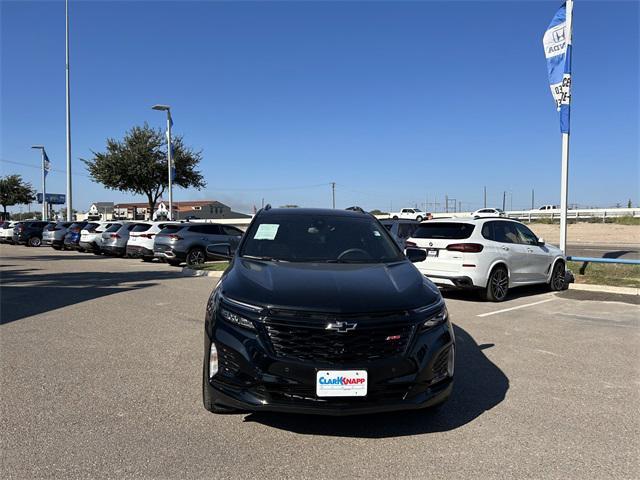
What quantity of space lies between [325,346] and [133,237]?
58.2 ft

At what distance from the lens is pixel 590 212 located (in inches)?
1804

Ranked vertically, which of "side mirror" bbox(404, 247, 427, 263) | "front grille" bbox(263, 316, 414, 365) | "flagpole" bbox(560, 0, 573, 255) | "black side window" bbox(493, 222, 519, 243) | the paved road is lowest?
the paved road

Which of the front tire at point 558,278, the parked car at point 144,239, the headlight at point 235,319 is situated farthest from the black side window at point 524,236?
the parked car at point 144,239

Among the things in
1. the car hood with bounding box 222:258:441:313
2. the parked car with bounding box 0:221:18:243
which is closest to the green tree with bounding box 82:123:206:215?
the parked car with bounding box 0:221:18:243

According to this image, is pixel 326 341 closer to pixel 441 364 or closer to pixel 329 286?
pixel 329 286

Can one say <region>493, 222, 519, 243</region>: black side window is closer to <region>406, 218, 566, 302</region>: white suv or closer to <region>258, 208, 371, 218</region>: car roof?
<region>406, 218, 566, 302</region>: white suv

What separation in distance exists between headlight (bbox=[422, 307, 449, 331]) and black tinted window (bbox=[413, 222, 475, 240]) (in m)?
6.30

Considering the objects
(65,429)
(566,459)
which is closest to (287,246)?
(65,429)

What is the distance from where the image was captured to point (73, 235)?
26078 millimetres

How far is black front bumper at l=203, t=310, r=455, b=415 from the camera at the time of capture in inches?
130

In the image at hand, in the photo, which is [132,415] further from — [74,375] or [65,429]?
[74,375]

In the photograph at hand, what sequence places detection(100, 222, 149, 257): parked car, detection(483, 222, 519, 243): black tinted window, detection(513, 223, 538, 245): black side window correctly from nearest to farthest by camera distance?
detection(483, 222, 519, 243): black tinted window
detection(513, 223, 538, 245): black side window
detection(100, 222, 149, 257): parked car

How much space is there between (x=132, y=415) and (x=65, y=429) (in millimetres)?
490

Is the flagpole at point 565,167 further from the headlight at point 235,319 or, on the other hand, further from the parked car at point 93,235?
the parked car at point 93,235
